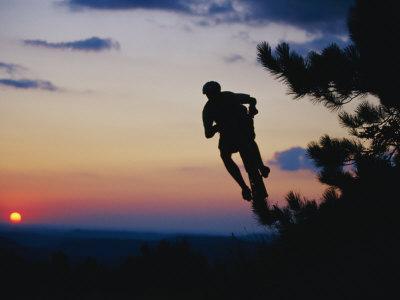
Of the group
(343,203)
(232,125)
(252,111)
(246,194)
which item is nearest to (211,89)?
(232,125)

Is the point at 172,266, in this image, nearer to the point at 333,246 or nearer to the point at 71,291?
the point at 71,291

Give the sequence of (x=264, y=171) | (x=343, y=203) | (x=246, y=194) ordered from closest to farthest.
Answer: (x=343, y=203), (x=246, y=194), (x=264, y=171)

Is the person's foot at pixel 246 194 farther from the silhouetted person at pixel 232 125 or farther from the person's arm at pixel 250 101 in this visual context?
the person's arm at pixel 250 101

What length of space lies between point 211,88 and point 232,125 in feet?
2.10

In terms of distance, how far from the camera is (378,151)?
767 centimetres

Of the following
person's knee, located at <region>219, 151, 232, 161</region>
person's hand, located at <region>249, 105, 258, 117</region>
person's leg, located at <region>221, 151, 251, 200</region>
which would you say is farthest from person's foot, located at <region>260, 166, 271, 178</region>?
person's hand, located at <region>249, 105, 258, 117</region>

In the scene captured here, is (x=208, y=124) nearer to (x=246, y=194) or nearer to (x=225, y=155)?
(x=225, y=155)

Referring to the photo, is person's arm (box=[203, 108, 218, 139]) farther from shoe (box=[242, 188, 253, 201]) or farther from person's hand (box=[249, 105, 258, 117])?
shoe (box=[242, 188, 253, 201])

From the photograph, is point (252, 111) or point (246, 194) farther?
point (246, 194)

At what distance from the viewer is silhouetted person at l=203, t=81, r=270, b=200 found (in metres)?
7.07

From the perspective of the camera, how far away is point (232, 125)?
7184mm

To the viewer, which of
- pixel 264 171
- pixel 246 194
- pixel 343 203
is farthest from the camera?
pixel 264 171

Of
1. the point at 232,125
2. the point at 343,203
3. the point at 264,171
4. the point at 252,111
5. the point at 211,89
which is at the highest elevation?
the point at 211,89

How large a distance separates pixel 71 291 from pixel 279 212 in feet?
29.9
